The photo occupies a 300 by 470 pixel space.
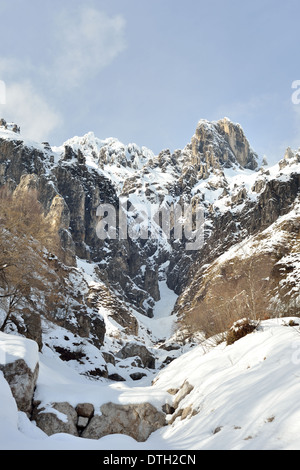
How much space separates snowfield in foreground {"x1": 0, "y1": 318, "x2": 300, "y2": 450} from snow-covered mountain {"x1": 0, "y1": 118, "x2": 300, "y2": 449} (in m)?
0.05

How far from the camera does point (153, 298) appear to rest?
15950cm

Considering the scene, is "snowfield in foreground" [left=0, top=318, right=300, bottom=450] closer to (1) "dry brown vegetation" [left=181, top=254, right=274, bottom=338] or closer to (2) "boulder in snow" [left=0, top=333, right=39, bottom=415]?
(2) "boulder in snow" [left=0, top=333, right=39, bottom=415]

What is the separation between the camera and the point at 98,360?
2602cm

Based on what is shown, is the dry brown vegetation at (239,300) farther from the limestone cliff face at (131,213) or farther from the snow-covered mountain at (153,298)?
the limestone cliff face at (131,213)

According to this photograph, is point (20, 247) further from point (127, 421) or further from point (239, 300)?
point (239, 300)

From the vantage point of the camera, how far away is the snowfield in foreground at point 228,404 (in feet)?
17.2

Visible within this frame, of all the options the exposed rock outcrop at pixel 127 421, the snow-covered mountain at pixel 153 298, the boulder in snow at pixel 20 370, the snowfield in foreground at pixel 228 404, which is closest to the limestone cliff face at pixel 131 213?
the snow-covered mountain at pixel 153 298

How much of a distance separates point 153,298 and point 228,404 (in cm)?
15460

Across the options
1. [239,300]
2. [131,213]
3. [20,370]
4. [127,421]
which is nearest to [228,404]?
[127,421]

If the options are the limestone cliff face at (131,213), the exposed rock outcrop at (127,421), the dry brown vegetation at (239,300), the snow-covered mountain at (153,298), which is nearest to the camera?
the snow-covered mountain at (153,298)

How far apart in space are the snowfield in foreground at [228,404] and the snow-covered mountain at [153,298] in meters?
0.05
